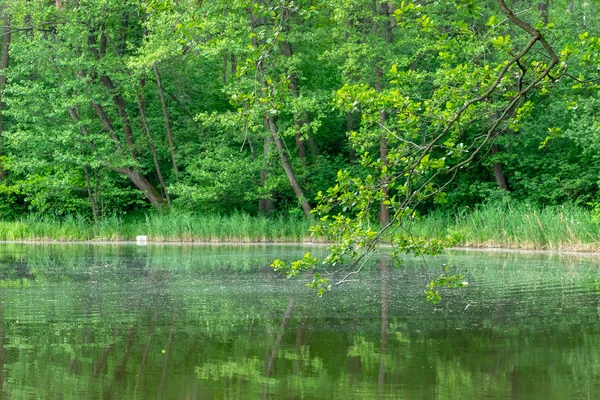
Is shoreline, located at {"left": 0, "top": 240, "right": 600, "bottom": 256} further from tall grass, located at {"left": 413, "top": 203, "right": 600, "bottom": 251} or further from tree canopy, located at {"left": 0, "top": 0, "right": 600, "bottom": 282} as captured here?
tree canopy, located at {"left": 0, "top": 0, "right": 600, "bottom": 282}

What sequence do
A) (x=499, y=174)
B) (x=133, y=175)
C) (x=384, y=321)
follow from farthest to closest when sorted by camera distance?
(x=133, y=175)
(x=499, y=174)
(x=384, y=321)

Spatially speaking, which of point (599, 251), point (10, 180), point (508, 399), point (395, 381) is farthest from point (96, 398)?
point (10, 180)

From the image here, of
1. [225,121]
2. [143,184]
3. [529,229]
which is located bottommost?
[529,229]

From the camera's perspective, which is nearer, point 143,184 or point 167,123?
point 167,123

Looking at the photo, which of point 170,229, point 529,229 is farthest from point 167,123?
point 529,229

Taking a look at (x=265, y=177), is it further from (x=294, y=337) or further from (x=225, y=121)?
(x=294, y=337)

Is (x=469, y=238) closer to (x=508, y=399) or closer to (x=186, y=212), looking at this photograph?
(x=186, y=212)

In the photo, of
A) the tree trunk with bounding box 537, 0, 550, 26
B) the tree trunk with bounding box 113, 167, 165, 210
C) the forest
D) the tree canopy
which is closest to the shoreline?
the forest

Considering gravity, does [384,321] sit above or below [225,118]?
below

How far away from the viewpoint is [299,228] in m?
26.8

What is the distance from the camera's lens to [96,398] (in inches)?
230

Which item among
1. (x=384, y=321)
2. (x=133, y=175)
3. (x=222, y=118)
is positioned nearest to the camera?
(x=384, y=321)

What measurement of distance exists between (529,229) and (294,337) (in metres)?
14.3

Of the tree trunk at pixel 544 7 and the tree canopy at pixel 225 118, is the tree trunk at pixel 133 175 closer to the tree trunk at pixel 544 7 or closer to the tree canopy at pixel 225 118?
the tree canopy at pixel 225 118
